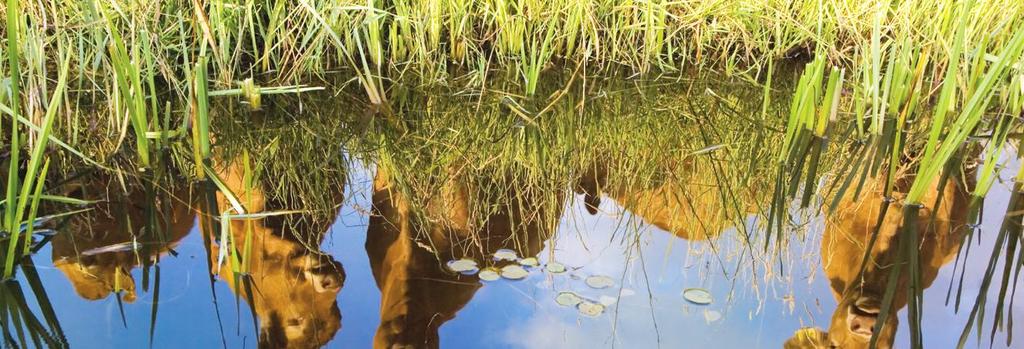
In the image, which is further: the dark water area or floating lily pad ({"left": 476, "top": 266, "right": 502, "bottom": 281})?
floating lily pad ({"left": 476, "top": 266, "right": 502, "bottom": 281})

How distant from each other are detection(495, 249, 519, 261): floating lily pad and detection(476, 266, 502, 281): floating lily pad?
3cm

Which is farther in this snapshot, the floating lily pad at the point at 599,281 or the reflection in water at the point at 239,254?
the floating lily pad at the point at 599,281

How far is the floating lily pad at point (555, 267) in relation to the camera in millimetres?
1112

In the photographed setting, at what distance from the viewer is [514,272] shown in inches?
43.4

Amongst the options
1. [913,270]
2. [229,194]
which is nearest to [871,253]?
[913,270]

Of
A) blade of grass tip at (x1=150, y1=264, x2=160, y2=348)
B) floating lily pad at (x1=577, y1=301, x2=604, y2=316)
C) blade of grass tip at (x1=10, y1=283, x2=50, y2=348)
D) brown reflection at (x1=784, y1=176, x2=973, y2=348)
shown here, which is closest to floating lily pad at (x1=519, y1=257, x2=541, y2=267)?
floating lily pad at (x1=577, y1=301, x2=604, y2=316)

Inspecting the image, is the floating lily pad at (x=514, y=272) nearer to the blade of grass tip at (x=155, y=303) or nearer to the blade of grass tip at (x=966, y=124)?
the blade of grass tip at (x=155, y=303)

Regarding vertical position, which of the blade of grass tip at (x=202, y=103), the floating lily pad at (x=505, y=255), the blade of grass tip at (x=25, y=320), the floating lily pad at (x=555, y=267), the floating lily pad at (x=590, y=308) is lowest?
the blade of grass tip at (x=25, y=320)

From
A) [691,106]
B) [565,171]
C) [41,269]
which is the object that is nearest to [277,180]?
[41,269]

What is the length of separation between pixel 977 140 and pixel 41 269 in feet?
6.02

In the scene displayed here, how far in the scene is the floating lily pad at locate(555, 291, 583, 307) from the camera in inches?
40.1

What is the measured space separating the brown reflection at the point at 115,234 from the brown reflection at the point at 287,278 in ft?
0.21

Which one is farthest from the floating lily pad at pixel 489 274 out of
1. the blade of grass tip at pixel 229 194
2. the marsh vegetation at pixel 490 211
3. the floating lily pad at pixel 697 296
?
the blade of grass tip at pixel 229 194

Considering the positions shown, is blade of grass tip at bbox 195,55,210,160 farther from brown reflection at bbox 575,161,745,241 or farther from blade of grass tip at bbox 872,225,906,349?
blade of grass tip at bbox 872,225,906,349
